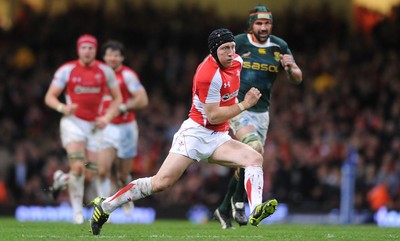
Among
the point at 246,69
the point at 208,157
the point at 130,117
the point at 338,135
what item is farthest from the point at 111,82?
the point at 338,135

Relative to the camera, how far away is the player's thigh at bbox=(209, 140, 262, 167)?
12.5 m

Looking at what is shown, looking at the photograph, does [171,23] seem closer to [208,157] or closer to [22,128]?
[22,128]

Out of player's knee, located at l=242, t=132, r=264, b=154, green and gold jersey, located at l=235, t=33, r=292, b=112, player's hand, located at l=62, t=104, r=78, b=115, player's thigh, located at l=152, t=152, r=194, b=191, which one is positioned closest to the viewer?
player's thigh, located at l=152, t=152, r=194, b=191

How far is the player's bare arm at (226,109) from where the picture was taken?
40.5 feet

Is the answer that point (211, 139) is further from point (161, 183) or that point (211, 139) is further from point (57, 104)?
point (57, 104)

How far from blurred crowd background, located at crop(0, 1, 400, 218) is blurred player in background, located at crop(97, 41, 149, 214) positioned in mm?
5032

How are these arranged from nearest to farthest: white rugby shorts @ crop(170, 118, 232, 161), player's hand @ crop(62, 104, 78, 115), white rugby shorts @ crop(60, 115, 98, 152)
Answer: white rugby shorts @ crop(170, 118, 232, 161) → player's hand @ crop(62, 104, 78, 115) → white rugby shorts @ crop(60, 115, 98, 152)

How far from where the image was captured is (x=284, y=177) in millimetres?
23891

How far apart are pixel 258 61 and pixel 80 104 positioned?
361 cm

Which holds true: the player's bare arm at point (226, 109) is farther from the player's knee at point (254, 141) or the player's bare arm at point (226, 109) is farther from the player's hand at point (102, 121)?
the player's hand at point (102, 121)

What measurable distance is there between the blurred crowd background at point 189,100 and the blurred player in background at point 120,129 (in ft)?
16.5

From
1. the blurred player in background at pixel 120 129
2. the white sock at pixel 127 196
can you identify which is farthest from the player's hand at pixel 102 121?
the white sock at pixel 127 196

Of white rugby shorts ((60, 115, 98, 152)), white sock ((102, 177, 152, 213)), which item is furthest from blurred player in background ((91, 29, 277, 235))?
white rugby shorts ((60, 115, 98, 152))

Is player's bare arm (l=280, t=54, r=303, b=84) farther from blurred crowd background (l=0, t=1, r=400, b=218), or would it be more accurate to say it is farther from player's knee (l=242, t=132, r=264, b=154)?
blurred crowd background (l=0, t=1, r=400, b=218)
